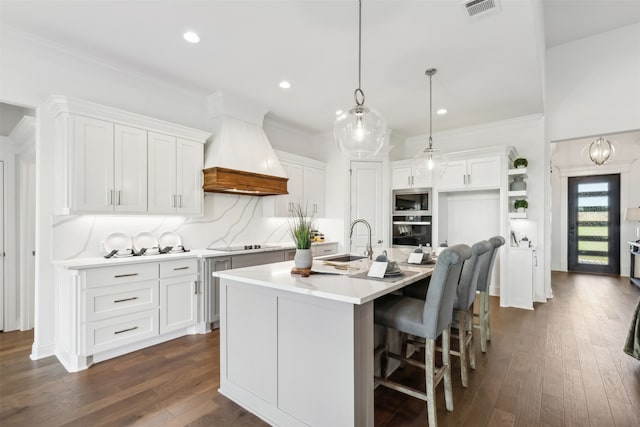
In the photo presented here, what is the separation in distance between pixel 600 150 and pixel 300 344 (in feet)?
24.3

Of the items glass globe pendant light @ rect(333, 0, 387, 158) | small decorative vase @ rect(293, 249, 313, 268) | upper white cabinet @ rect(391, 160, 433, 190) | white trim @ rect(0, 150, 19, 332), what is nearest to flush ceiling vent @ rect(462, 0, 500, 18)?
glass globe pendant light @ rect(333, 0, 387, 158)

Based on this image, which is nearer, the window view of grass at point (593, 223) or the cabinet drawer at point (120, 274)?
the cabinet drawer at point (120, 274)

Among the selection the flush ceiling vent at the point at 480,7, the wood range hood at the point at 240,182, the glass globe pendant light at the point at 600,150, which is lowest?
the wood range hood at the point at 240,182

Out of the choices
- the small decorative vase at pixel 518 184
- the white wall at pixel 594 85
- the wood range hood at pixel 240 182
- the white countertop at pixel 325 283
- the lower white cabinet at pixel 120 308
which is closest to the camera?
the white countertop at pixel 325 283

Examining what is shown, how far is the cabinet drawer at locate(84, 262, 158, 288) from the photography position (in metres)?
2.73

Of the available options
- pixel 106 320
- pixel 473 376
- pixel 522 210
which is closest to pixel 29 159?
pixel 106 320

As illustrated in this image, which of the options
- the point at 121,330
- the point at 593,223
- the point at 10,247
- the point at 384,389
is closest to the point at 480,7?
the point at 384,389

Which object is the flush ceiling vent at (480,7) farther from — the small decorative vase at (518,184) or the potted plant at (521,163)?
the small decorative vase at (518,184)

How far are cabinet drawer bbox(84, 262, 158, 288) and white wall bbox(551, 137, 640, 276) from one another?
7375 millimetres

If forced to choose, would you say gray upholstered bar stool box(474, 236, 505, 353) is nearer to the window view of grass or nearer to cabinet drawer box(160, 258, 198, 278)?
cabinet drawer box(160, 258, 198, 278)

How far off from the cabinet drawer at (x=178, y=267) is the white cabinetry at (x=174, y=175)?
58cm

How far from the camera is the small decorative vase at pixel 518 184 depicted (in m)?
4.80

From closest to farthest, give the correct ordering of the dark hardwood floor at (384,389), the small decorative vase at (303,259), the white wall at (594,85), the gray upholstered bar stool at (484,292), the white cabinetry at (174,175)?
the dark hardwood floor at (384,389), the small decorative vase at (303,259), the gray upholstered bar stool at (484,292), the white cabinetry at (174,175), the white wall at (594,85)

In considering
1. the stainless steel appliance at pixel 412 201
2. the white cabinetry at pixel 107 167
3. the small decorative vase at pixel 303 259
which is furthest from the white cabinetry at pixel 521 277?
the white cabinetry at pixel 107 167
